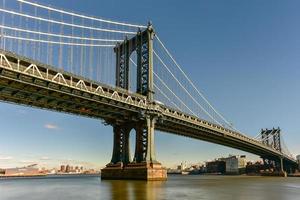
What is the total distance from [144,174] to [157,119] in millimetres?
11663

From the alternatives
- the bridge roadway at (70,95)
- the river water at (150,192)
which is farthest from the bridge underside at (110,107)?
the river water at (150,192)

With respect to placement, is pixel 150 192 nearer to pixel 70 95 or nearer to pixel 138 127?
pixel 70 95

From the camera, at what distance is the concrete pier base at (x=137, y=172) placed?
64.2m

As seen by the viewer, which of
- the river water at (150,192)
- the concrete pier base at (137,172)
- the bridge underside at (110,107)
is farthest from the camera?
the concrete pier base at (137,172)

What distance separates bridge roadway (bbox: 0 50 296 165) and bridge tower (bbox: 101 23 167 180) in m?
1.96

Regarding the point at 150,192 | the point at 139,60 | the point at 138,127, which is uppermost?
the point at 139,60

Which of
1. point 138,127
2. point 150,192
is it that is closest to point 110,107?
point 138,127

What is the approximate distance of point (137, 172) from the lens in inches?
2611

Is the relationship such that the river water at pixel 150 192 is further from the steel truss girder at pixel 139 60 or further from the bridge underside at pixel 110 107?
the steel truss girder at pixel 139 60

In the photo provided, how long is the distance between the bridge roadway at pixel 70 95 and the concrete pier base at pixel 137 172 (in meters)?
8.90

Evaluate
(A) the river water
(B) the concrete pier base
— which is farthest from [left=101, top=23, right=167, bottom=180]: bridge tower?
(A) the river water

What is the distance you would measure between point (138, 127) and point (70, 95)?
1898 cm

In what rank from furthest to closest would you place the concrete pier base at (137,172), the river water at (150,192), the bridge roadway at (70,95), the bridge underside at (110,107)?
the concrete pier base at (137,172), the bridge underside at (110,107), the bridge roadway at (70,95), the river water at (150,192)

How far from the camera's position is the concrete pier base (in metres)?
64.2
